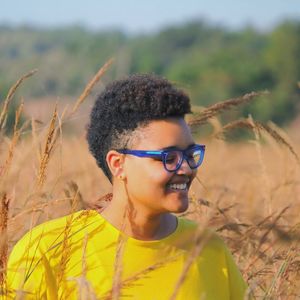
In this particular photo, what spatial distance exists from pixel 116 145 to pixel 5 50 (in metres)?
95.3

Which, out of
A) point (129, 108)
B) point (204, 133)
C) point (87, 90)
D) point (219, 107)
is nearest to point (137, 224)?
point (129, 108)

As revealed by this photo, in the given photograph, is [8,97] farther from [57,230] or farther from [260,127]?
[260,127]

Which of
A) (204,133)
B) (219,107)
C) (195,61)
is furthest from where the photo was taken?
(195,61)

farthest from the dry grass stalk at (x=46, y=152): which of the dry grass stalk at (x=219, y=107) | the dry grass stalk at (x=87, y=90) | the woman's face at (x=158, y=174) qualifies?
the dry grass stalk at (x=219, y=107)

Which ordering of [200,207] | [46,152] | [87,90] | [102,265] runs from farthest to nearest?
[200,207], [87,90], [102,265], [46,152]

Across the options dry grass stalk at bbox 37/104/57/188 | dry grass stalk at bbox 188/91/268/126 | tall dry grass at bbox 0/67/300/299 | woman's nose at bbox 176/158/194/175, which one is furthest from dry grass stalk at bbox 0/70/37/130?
dry grass stalk at bbox 188/91/268/126

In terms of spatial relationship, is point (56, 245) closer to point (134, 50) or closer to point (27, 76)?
point (27, 76)

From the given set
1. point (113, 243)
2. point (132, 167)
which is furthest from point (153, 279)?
point (132, 167)

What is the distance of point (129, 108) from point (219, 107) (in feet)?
1.48

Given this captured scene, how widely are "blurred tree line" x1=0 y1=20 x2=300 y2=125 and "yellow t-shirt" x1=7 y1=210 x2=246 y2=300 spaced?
30.5 inches

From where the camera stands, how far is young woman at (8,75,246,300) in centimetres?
218

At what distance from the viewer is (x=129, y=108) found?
232 cm

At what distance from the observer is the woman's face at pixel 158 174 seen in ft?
7.22

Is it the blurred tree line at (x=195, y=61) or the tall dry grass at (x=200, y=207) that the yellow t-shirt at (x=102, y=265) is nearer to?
the tall dry grass at (x=200, y=207)
